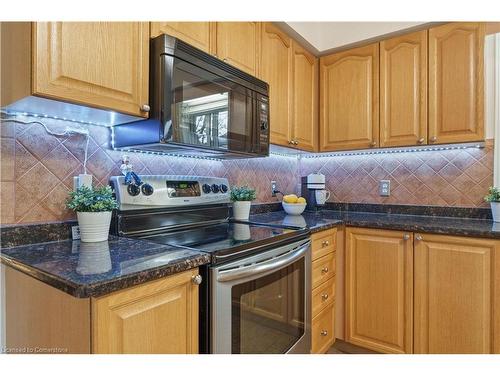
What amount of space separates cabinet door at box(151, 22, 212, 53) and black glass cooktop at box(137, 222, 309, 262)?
86 centimetres

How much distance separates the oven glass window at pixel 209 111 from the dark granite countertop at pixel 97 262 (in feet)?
1.60

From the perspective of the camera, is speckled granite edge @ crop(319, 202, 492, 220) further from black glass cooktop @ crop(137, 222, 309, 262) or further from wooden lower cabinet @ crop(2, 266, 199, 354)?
wooden lower cabinet @ crop(2, 266, 199, 354)

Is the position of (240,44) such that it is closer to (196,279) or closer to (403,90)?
(403,90)

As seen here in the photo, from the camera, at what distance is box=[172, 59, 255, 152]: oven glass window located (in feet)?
4.22

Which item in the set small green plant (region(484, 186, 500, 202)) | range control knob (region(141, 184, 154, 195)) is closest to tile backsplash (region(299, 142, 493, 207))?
small green plant (region(484, 186, 500, 202))

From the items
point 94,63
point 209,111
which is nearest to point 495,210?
point 209,111

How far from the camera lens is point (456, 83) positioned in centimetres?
189

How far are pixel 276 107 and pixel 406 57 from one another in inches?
37.6

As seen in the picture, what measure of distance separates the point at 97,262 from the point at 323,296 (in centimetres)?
136

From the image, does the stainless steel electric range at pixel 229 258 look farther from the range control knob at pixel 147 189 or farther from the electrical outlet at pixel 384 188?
the electrical outlet at pixel 384 188

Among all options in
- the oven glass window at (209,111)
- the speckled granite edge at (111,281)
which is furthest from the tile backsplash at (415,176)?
the speckled granite edge at (111,281)

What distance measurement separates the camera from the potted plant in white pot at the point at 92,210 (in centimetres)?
Answer: 118

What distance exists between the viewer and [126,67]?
116 centimetres
